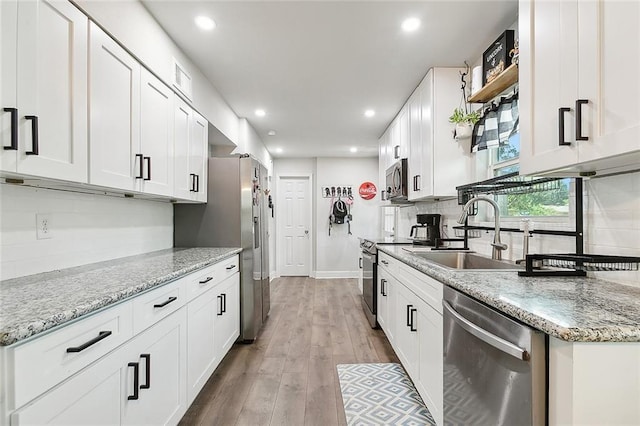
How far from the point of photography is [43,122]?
123 centimetres

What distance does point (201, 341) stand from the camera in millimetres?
2086

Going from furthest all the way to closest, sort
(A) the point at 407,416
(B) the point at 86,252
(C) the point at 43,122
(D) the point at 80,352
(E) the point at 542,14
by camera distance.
Answer: (A) the point at 407,416, (B) the point at 86,252, (E) the point at 542,14, (C) the point at 43,122, (D) the point at 80,352

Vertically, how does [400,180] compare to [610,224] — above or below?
above

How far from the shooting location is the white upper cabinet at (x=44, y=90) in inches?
43.1

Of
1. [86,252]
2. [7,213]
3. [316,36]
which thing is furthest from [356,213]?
[7,213]

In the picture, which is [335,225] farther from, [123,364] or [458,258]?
[123,364]

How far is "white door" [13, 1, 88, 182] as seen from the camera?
1150 mm

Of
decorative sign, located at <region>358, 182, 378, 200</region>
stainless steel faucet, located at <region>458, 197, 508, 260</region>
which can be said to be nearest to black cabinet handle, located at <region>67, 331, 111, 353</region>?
stainless steel faucet, located at <region>458, 197, 508, 260</region>

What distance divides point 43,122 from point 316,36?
5.93 ft

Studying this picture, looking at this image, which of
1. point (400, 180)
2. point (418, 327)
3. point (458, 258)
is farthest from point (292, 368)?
point (400, 180)

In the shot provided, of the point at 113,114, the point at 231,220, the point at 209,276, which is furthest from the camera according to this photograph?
the point at 231,220

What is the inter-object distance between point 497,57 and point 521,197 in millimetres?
1002

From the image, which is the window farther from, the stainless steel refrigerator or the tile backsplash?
the stainless steel refrigerator

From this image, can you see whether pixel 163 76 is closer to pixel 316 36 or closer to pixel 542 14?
pixel 316 36
